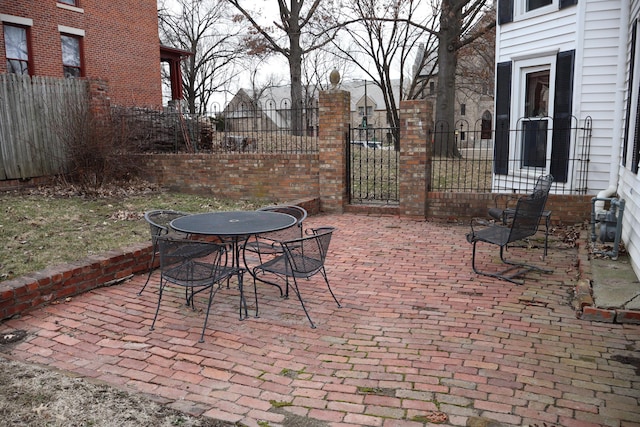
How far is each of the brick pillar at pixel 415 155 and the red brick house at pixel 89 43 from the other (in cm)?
856

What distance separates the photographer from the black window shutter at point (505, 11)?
352 inches

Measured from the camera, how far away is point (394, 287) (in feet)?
16.9

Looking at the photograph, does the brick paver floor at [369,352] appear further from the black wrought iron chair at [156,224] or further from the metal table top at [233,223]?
the metal table top at [233,223]

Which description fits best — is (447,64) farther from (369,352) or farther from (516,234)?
(369,352)

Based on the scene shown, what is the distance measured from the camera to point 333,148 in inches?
367

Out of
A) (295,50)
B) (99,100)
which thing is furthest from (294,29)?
(99,100)

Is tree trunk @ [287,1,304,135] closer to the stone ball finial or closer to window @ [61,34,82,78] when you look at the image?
window @ [61,34,82,78]

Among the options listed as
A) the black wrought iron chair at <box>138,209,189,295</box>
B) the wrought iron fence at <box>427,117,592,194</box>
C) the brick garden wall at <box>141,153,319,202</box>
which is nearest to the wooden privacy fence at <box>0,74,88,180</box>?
the brick garden wall at <box>141,153,319,202</box>

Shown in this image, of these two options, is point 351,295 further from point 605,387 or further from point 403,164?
point 403,164

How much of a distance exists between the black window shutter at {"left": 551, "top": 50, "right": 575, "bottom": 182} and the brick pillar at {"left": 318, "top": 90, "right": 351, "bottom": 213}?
363cm

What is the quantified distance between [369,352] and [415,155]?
557cm

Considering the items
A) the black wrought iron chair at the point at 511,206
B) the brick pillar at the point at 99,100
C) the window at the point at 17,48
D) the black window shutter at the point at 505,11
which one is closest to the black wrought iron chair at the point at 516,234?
the black wrought iron chair at the point at 511,206

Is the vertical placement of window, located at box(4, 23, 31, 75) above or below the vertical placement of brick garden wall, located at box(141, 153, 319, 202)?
above

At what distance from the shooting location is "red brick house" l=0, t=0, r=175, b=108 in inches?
599
